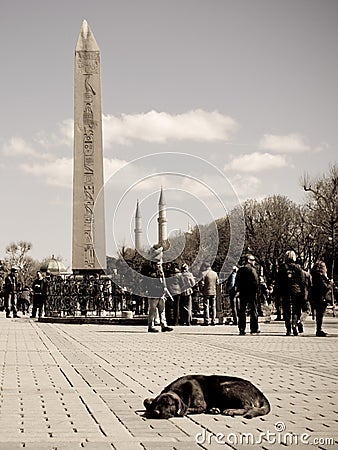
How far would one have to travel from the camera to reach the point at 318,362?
12594 millimetres

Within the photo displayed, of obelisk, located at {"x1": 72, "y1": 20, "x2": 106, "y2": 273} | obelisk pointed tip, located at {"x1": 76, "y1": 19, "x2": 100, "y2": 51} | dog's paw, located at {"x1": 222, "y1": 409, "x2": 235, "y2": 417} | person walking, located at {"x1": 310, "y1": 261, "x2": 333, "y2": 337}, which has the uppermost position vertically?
obelisk pointed tip, located at {"x1": 76, "y1": 19, "x2": 100, "y2": 51}

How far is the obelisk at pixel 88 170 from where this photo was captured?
26656 millimetres

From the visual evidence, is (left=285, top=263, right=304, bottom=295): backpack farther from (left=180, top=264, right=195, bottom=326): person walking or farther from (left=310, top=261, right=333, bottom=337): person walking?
(left=180, top=264, right=195, bottom=326): person walking

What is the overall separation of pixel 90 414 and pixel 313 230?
2039 inches

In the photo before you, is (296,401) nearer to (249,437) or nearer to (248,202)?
(249,437)

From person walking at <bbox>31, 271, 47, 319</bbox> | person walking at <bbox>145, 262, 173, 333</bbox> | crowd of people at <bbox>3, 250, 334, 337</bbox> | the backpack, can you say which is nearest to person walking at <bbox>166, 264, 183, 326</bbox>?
→ crowd of people at <bbox>3, 250, 334, 337</bbox>

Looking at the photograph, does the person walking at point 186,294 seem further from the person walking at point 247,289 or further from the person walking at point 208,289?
the person walking at point 247,289

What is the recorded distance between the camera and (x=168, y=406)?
7199 mm

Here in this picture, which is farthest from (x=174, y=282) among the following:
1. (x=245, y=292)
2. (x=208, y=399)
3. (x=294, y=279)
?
(x=208, y=399)

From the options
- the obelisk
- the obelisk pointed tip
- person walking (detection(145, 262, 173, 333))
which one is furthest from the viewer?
the obelisk pointed tip

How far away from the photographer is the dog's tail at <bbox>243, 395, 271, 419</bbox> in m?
7.21

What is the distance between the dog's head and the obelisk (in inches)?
766

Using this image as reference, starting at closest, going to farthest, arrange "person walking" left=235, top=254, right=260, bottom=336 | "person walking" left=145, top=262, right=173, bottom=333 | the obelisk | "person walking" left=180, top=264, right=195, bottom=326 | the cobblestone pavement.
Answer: the cobblestone pavement → "person walking" left=235, top=254, right=260, bottom=336 → "person walking" left=145, top=262, right=173, bottom=333 → "person walking" left=180, top=264, right=195, bottom=326 → the obelisk

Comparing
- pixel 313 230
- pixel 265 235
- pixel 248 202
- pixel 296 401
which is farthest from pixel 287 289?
pixel 248 202
